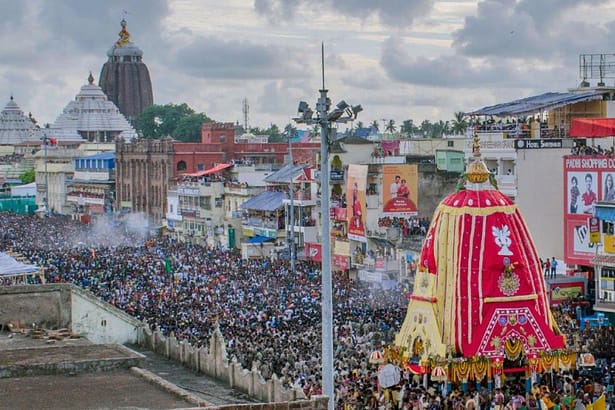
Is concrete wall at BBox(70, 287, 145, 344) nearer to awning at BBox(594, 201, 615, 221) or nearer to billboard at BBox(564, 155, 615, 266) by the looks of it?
awning at BBox(594, 201, 615, 221)

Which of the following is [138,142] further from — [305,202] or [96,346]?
[96,346]

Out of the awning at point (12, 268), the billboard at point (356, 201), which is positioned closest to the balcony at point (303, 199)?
the billboard at point (356, 201)

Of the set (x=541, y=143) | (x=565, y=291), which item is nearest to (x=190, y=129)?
(x=541, y=143)

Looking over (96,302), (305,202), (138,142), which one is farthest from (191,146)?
(96,302)

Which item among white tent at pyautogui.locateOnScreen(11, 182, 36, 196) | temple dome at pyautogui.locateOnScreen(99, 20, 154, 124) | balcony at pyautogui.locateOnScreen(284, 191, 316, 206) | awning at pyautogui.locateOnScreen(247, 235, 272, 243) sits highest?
→ temple dome at pyautogui.locateOnScreen(99, 20, 154, 124)

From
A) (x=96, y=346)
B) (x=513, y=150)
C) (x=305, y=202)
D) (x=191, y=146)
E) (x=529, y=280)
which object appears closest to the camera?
(x=96, y=346)

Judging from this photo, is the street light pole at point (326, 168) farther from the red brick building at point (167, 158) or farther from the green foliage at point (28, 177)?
the green foliage at point (28, 177)

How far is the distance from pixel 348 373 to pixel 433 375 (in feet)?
8.94

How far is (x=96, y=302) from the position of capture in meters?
Answer: 35.0

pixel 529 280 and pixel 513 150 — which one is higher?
pixel 513 150

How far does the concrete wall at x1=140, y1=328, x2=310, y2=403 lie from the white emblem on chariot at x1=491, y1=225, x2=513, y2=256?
6296 mm

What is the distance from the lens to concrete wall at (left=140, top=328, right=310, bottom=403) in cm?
2405

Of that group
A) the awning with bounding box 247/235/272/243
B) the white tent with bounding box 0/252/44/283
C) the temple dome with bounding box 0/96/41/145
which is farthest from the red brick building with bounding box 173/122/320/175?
the temple dome with bounding box 0/96/41/145

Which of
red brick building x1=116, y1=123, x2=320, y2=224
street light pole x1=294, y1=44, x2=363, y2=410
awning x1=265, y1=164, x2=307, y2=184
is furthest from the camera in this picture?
red brick building x1=116, y1=123, x2=320, y2=224
